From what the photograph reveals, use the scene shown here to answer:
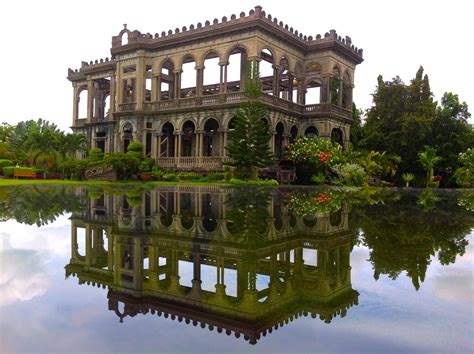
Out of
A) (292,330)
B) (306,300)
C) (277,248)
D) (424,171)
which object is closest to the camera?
(292,330)

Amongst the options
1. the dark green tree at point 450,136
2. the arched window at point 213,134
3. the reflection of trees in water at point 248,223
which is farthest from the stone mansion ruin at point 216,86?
the reflection of trees in water at point 248,223

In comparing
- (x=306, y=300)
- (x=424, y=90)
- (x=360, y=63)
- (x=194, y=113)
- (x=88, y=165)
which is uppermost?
(x=360, y=63)

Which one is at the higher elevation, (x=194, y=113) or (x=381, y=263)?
(x=194, y=113)

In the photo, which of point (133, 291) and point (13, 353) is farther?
point (133, 291)

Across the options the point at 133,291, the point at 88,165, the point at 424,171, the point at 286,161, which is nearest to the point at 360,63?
the point at 424,171

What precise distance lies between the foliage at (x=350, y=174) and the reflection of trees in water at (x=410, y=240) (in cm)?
1726

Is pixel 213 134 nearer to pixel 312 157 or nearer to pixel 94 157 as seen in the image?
pixel 94 157

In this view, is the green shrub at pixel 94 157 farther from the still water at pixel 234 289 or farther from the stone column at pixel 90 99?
the still water at pixel 234 289

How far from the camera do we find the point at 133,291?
12.9ft

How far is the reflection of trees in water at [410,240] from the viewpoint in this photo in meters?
5.11

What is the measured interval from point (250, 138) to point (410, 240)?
20.3 meters

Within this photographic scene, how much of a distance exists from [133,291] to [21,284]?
1.08 metres

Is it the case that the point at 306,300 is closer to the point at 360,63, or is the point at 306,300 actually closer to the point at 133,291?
the point at 133,291

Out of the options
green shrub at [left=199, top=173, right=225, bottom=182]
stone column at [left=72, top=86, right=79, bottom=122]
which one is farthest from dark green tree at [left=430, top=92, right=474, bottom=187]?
stone column at [left=72, top=86, right=79, bottom=122]
